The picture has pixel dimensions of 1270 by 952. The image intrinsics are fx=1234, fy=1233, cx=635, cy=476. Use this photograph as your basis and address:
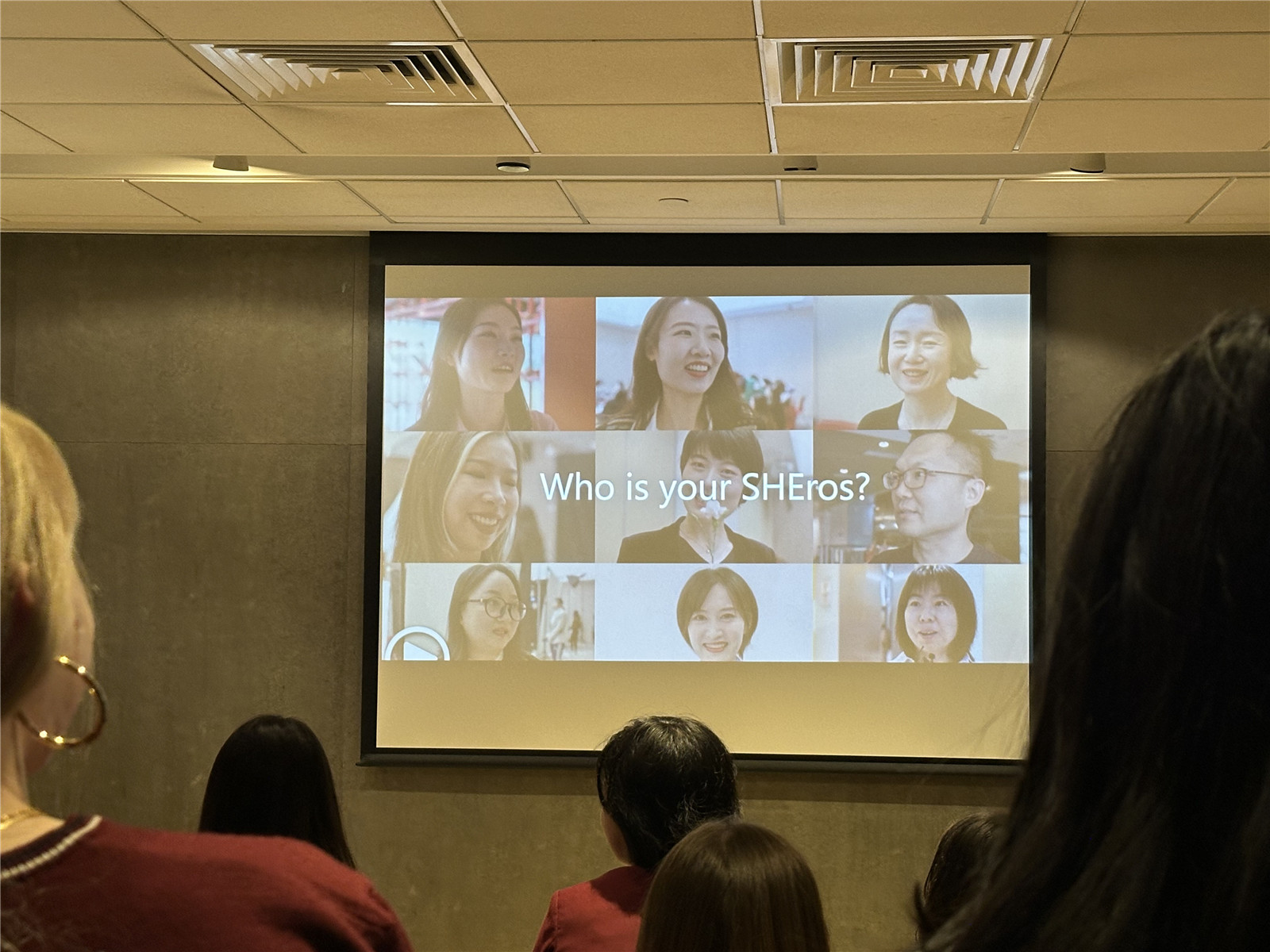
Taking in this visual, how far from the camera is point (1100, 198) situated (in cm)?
465

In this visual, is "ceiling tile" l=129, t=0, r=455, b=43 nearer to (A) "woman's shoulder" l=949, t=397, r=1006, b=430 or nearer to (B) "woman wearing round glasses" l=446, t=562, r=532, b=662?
(B) "woman wearing round glasses" l=446, t=562, r=532, b=662

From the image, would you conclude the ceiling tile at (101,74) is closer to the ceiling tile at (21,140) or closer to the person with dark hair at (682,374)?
the ceiling tile at (21,140)

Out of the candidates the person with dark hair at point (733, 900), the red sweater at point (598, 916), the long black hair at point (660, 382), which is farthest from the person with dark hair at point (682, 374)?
the person with dark hair at point (733, 900)

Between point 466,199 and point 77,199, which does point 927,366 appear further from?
point 77,199

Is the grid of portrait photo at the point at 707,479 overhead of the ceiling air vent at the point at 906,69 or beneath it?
beneath

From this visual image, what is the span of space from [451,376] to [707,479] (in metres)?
1.20

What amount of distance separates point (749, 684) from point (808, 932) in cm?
350

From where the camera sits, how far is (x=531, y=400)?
17.6 feet

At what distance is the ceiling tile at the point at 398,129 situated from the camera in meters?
3.73

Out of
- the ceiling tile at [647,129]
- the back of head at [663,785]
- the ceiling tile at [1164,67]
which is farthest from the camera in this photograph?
the ceiling tile at [647,129]

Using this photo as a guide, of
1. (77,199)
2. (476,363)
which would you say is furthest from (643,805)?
(77,199)

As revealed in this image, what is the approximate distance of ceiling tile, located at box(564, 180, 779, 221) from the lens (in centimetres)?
457

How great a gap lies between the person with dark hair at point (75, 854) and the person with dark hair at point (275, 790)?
193 cm

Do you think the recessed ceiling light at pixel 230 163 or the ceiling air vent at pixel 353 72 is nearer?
the ceiling air vent at pixel 353 72
